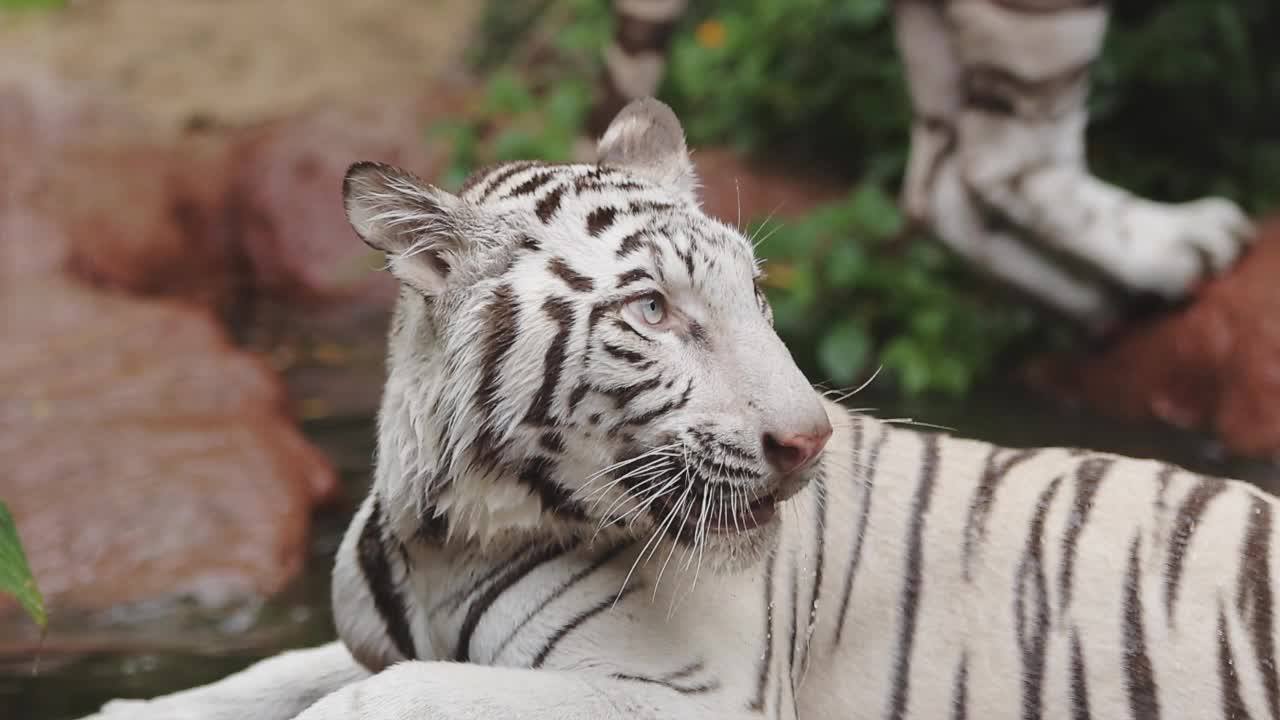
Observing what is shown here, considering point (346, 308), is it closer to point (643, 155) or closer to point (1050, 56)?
point (1050, 56)

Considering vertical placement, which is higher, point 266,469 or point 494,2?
point 494,2

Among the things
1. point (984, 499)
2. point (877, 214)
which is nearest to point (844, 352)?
point (877, 214)

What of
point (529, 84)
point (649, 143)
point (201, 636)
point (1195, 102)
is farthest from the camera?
point (529, 84)

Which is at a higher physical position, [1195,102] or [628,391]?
[1195,102]

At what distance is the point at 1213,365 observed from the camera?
162 inches

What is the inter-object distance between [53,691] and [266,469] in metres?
0.91

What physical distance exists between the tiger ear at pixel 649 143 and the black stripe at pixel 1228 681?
0.90 meters

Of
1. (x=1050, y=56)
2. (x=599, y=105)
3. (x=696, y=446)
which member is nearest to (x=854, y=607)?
(x=696, y=446)

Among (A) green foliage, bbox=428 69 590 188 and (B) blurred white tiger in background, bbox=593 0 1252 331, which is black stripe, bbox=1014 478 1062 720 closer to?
(B) blurred white tiger in background, bbox=593 0 1252 331

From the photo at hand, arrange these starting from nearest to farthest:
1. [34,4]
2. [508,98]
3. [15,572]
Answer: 1. [34,4]
2. [15,572]
3. [508,98]

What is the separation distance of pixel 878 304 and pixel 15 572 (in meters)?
3.42

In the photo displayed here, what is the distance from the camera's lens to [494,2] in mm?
7051

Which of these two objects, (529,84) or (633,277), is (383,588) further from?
(529,84)

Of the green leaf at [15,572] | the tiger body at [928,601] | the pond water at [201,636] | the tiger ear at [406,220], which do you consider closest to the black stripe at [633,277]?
the tiger ear at [406,220]
